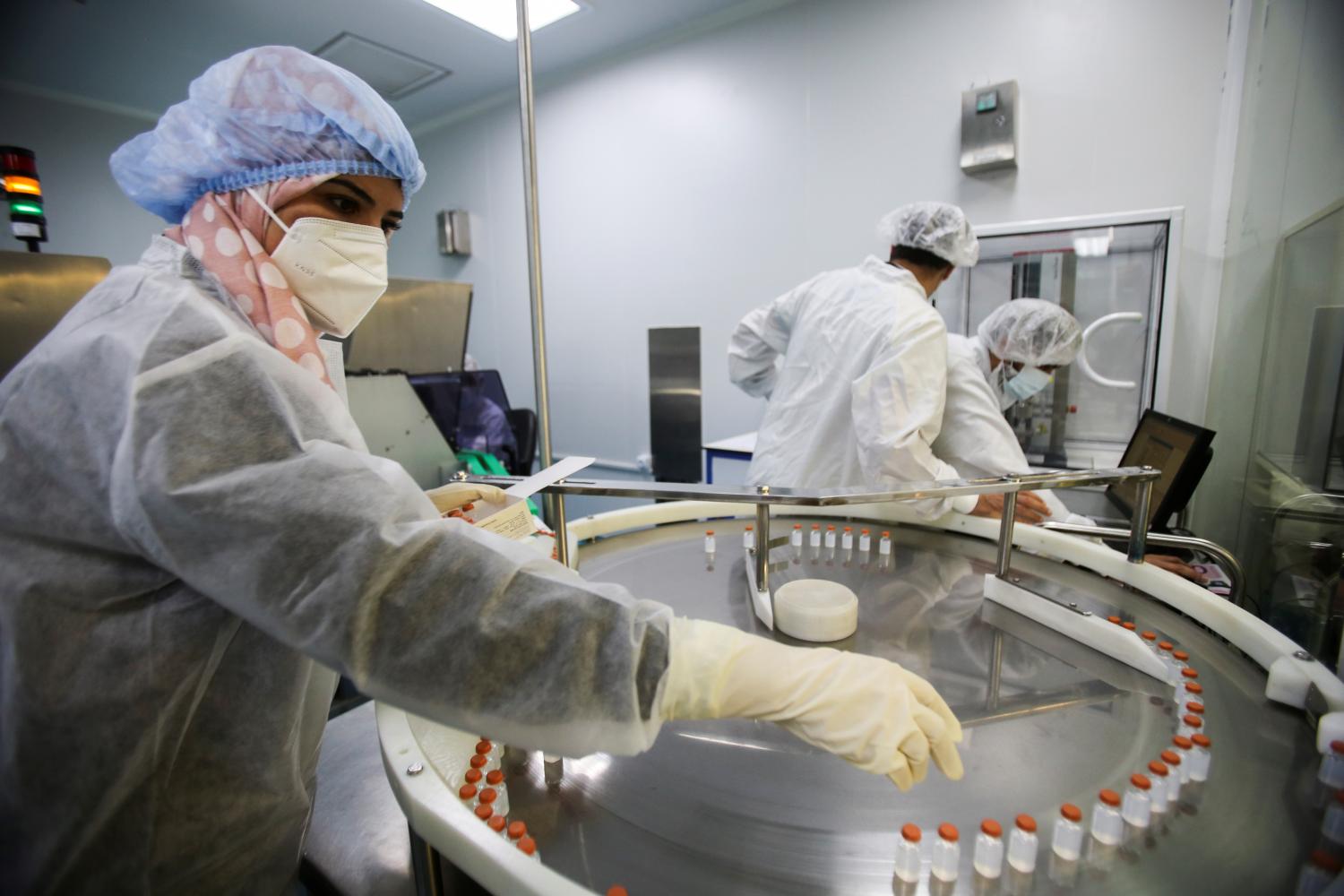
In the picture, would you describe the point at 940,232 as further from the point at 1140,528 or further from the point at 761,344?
the point at 1140,528

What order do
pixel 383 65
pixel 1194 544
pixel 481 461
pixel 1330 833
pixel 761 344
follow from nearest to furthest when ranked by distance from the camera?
1. pixel 1330 833
2. pixel 1194 544
3. pixel 761 344
4. pixel 481 461
5. pixel 383 65

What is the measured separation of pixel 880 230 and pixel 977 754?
4.37 feet

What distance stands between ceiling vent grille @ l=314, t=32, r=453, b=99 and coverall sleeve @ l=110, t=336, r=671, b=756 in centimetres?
273

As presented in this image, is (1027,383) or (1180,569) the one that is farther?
(1027,383)

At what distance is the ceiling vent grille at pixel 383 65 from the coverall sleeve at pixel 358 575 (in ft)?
8.97

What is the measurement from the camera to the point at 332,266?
2.06ft

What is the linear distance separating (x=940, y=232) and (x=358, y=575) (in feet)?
4.85

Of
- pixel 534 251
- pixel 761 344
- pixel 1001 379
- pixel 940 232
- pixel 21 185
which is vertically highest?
pixel 21 185

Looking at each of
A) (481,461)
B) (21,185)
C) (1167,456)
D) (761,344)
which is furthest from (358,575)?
(21,185)

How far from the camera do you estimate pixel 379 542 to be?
40 centimetres

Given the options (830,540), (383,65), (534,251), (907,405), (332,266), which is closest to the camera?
(332,266)

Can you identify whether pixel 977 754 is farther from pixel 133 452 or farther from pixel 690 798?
pixel 133 452

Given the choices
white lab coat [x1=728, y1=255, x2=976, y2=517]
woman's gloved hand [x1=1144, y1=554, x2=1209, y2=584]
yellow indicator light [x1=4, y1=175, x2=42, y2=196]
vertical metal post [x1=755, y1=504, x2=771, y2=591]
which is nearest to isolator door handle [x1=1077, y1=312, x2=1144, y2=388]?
white lab coat [x1=728, y1=255, x2=976, y2=517]

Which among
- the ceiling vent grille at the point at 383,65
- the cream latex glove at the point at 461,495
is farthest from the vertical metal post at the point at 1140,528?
the ceiling vent grille at the point at 383,65
